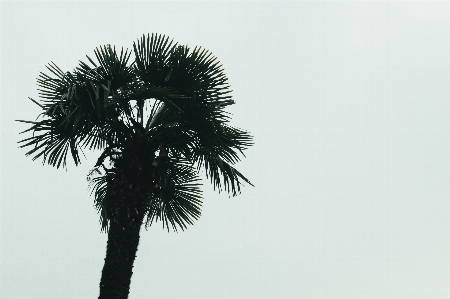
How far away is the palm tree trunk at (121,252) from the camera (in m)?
8.66

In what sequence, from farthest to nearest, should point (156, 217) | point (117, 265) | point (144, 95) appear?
point (156, 217) < point (144, 95) < point (117, 265)

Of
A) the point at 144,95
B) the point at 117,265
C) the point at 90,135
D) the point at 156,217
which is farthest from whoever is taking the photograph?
the point at 156,217

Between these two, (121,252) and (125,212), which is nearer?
(121,252)

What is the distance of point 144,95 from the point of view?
985 cm

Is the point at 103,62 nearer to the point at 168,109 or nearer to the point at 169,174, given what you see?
the point at 168,109

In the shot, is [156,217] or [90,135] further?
[156,217]

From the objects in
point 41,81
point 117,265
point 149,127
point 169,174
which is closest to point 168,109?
point 149,127

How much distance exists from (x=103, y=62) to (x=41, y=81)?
105 centimetres

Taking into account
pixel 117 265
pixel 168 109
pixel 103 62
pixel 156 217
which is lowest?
pixel 117 265

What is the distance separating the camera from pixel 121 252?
8.88 metres

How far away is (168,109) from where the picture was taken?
10.3m

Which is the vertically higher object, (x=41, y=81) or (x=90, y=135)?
(x=41, y=81)

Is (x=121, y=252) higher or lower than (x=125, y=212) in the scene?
lower

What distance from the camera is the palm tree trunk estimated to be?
28.4ft
